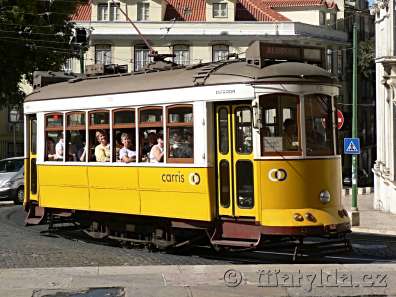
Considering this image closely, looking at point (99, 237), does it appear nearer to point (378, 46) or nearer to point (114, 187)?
point (114, 187)

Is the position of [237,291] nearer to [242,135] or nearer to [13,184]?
[242,135]

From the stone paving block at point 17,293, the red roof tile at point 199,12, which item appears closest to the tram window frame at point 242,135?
the stone paving block at point 17,293

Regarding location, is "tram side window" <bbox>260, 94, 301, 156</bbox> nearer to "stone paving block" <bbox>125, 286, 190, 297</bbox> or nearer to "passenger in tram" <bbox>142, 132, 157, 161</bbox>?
"passenger in tram" <bbox>142, 132, 157, 161</bbox>

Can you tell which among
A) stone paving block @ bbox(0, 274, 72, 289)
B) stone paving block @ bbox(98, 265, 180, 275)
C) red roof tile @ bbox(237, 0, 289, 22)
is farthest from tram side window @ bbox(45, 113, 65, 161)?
red roof tile @ bbox(237, 0, 289, 22)

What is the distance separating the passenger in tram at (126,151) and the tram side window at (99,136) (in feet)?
1.23

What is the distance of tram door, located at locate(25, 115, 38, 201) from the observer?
569 inches

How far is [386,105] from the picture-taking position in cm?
2389

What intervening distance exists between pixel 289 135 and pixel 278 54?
1447 mm

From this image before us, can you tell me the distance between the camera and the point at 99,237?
1320 centimetres

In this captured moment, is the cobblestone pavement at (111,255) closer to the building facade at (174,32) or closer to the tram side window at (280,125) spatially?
the tram side window at (280,125)

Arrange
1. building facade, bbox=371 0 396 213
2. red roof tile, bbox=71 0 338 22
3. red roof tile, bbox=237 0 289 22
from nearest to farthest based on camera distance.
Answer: building facade, bbox=371 0 396 213, red roof tile, bbox=71 0 338 22, red roof tile, bbox=237 0 289 22

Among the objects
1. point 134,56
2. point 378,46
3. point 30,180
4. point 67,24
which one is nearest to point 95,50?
point 134,56

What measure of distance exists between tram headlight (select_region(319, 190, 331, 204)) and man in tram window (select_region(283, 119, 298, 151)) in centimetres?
82

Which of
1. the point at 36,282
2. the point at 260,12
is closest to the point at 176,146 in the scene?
the point at 36,282
